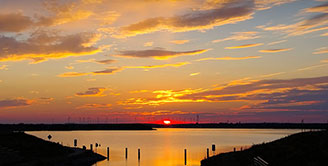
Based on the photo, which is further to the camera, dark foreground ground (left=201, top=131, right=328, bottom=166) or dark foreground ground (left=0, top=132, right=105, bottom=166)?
dark foreground ground (left=0, top=132, right=105, bottom=166)

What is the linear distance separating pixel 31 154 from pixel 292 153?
36402 millimetres

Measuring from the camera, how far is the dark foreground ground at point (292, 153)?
128ft

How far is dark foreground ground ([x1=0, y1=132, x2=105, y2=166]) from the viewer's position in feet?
166

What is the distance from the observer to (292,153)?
42219 mm

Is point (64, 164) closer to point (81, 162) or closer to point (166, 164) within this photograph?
point (81, 162)

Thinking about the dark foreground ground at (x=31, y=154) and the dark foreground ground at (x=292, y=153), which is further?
the dark foreground ground at (x=31, y=154)

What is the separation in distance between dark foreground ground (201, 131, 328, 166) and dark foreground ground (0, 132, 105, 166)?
24.8 metres

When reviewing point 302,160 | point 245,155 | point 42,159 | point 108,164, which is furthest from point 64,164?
point 302,160

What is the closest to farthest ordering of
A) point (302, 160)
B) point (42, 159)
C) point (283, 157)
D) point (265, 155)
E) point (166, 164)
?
point (302, 160) → point (283, 157) → point (265, 155) → point (42, 159) → point (166, 164)

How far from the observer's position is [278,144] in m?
49.1

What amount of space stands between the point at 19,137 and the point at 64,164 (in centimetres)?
1140

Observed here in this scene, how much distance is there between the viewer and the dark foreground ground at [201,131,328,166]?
128 feet

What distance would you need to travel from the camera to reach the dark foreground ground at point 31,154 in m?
50.5

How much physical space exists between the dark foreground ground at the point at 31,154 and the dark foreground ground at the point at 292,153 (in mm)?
24763
